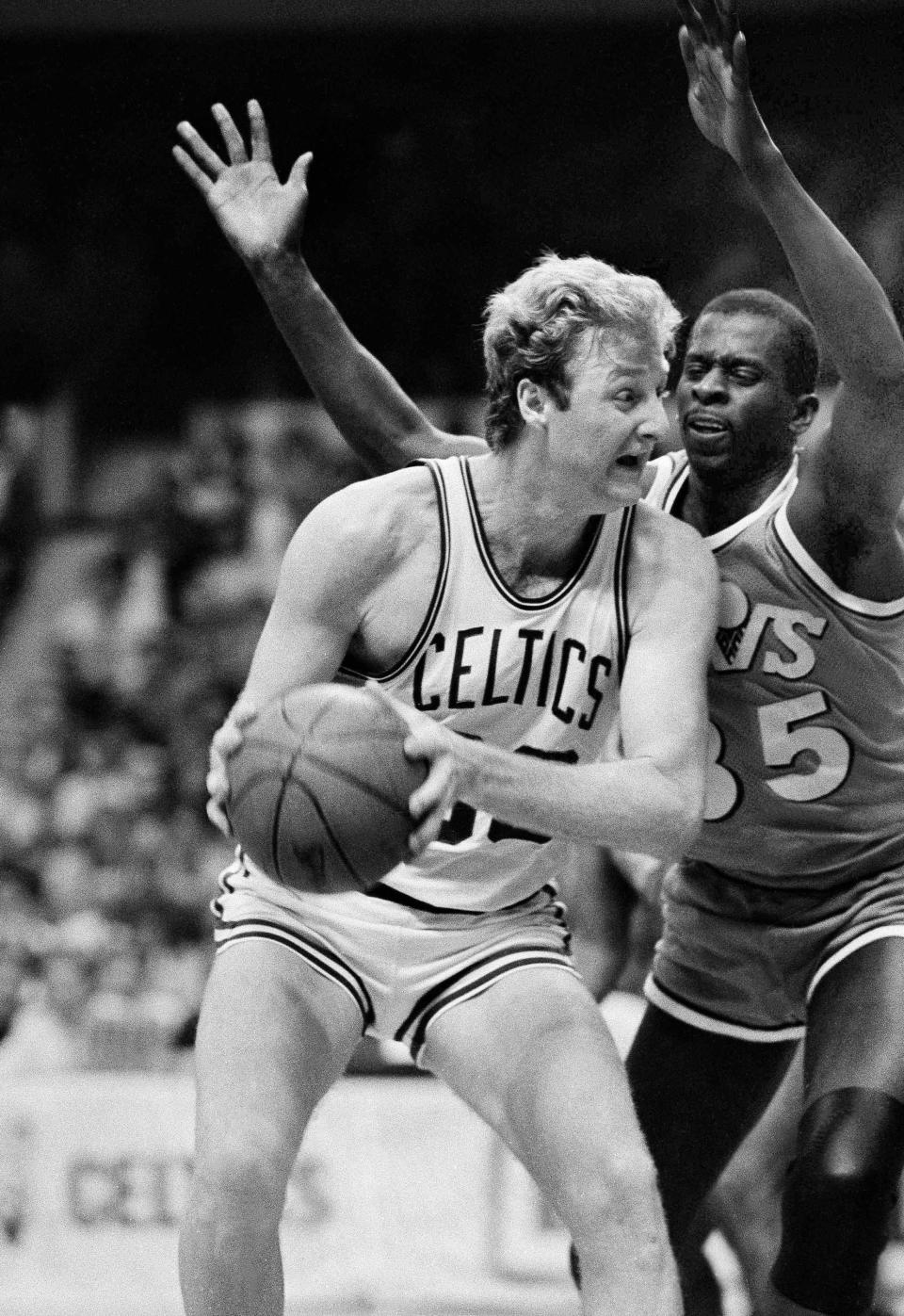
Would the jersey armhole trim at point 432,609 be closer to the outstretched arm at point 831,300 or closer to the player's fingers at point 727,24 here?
the outstretched arm at point 831,300

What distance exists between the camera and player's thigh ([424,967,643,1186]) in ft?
11.0

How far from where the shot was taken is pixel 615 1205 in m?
3.30

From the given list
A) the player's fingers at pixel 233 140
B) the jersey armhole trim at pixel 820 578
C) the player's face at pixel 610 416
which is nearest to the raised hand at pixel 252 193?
the player's fingers at pixel 233 140

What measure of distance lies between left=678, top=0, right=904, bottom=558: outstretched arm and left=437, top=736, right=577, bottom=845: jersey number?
2.42 ft

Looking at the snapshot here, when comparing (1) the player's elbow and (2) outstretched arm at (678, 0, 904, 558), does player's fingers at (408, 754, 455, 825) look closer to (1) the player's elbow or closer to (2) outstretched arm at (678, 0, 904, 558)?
(1) the player's elbow

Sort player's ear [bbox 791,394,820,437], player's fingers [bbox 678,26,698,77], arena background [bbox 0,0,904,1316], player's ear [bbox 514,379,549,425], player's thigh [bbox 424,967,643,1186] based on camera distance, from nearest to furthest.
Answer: player's thigh [bbox 424,967,643,1186] → player's ear [bbox 514,379,549,425] → player's fingers [bbox 678,26,698,77] → player's ear [bbox 791,394,820,437] → arena background [bbox 0,0,904,1316]

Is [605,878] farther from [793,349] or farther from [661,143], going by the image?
[661,143]

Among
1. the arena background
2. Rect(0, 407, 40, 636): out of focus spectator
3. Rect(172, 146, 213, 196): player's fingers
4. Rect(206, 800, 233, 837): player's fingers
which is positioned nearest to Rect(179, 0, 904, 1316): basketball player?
Rect(172, 146, 213, 196): player's fingers

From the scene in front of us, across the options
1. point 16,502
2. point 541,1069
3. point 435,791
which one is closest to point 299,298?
point 435,791

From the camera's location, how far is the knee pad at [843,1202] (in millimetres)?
3682

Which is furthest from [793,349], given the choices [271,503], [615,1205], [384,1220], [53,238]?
[53,238]

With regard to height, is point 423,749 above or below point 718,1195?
above

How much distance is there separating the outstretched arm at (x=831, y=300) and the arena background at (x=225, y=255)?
6.38m

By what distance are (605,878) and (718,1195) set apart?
4.28 ft
